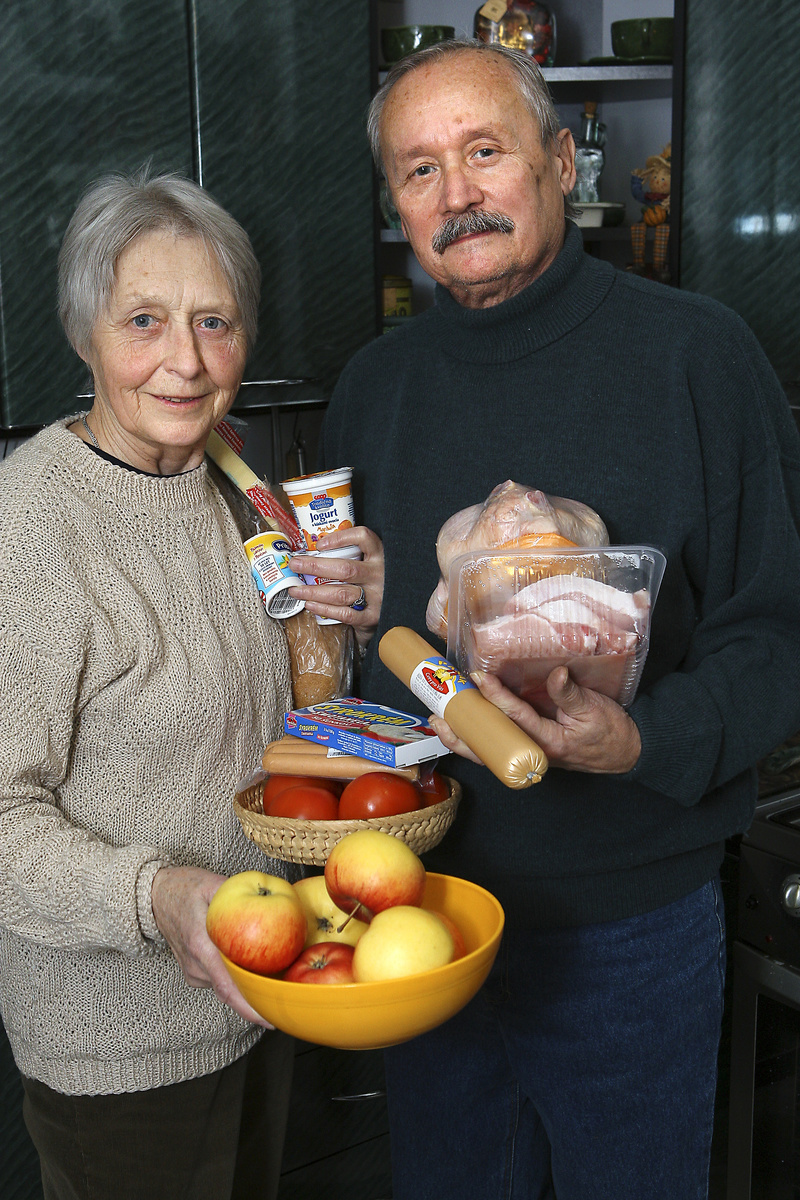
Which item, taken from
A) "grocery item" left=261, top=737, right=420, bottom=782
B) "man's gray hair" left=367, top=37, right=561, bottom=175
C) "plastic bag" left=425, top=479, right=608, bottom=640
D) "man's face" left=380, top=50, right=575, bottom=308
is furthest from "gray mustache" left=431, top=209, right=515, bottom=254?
"grocery item" left=261, top=737, right=420, bottom=782

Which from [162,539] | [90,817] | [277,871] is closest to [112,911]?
[90,817]

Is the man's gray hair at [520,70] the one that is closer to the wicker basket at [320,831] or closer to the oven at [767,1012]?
the wicker basket at [320,831]

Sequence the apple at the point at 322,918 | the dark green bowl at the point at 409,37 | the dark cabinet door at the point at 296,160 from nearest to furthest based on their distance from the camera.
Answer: the apple at the point at 322,918 → the dark cabinet door at the point at 296,160 → the dark green bowl at the point at 409,37

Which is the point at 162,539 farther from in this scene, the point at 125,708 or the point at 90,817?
the point at 90,817

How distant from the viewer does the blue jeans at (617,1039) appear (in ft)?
3.89

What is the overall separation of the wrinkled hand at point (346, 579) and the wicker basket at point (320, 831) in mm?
260

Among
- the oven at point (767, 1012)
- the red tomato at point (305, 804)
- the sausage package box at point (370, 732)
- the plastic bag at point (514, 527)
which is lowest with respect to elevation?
the oven at point (767, 1012)

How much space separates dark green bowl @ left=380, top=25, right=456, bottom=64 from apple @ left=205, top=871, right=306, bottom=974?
1665 millimetres

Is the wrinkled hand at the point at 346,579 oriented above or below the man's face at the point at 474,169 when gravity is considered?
below

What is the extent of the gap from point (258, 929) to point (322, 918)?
10 cm

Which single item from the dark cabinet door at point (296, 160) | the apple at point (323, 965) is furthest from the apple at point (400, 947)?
the dark cabinet door at point (296, 160)

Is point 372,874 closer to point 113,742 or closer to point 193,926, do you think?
point 193,926

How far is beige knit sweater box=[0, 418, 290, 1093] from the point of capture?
3.34 ft

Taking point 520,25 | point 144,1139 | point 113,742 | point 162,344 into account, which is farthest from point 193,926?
point 520,25
